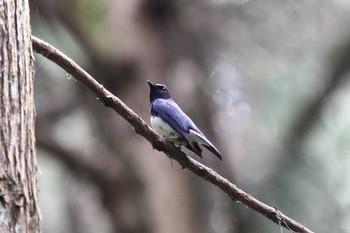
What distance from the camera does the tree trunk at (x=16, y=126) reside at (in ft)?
5.01

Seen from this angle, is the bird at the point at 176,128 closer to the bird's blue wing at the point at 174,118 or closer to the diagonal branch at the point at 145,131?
the bird's blue wing at the point at 174,118

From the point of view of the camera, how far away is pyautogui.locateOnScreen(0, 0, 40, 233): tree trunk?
5.01ft

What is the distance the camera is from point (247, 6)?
5.26 m

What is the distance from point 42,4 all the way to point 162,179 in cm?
144

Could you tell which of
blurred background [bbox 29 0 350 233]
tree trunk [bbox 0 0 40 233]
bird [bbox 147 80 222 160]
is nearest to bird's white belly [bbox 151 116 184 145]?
bird [bbox 147 80 222 160]

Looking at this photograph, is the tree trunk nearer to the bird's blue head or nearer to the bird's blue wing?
the bird's blue wing

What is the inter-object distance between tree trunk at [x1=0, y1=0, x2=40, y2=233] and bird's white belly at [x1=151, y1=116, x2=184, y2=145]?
840 mm

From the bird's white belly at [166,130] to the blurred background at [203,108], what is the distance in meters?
2.04

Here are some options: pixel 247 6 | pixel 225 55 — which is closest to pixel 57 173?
pixel 225 55

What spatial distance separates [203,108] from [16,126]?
3234mm

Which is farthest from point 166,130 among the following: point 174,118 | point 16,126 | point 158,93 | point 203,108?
point 203,108

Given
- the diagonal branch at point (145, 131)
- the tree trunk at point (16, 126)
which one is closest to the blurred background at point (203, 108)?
the diagonal branch at point (145, 131)

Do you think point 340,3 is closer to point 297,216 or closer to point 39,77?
point 297,216

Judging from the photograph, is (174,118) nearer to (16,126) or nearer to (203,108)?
(16,126)
